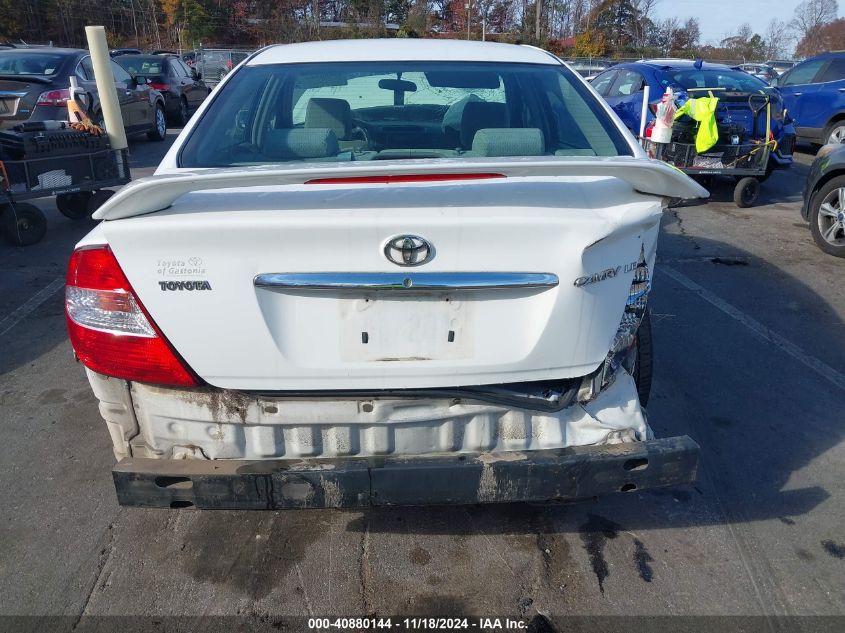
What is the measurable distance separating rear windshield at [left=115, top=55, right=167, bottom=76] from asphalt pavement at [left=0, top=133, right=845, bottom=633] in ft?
40.6

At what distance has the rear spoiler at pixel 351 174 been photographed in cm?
184

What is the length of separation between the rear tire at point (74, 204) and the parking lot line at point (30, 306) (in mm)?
1950

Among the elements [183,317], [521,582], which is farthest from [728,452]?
[183,317]

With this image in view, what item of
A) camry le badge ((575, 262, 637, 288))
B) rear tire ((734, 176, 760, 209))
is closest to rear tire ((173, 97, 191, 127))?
rear tire ((734, 176, 760, 209))

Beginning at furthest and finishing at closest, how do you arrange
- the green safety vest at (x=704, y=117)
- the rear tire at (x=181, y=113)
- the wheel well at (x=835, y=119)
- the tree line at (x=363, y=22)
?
the tree line at (x=363, y=22) → the rear tire at (x=181, y=113) → the wheel well at (x=835, y=119) → the green safety vest at (x=704, y=117)

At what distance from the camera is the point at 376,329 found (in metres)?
2.00

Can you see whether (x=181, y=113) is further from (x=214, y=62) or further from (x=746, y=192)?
(x=746, y=192)

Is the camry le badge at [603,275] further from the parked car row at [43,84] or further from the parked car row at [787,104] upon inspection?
the parked car row at [43,84]

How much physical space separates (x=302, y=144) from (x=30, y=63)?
8.20 meters

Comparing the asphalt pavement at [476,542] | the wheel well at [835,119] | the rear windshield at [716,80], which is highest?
the rear windshield at [716,80]

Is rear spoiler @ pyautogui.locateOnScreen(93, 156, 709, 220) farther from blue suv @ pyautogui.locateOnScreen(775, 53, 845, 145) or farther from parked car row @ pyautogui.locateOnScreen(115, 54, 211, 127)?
parked car row @ pyautogui.locateOnScreen(115, 54, 211, 127)

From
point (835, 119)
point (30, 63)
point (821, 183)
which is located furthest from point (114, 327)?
point (835, 119)

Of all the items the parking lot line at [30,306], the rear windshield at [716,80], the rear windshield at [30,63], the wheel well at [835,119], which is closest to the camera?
the parking lot line at [30,306]

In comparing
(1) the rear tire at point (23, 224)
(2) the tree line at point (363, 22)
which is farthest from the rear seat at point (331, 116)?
(2) the tree line at point (363, 22)
